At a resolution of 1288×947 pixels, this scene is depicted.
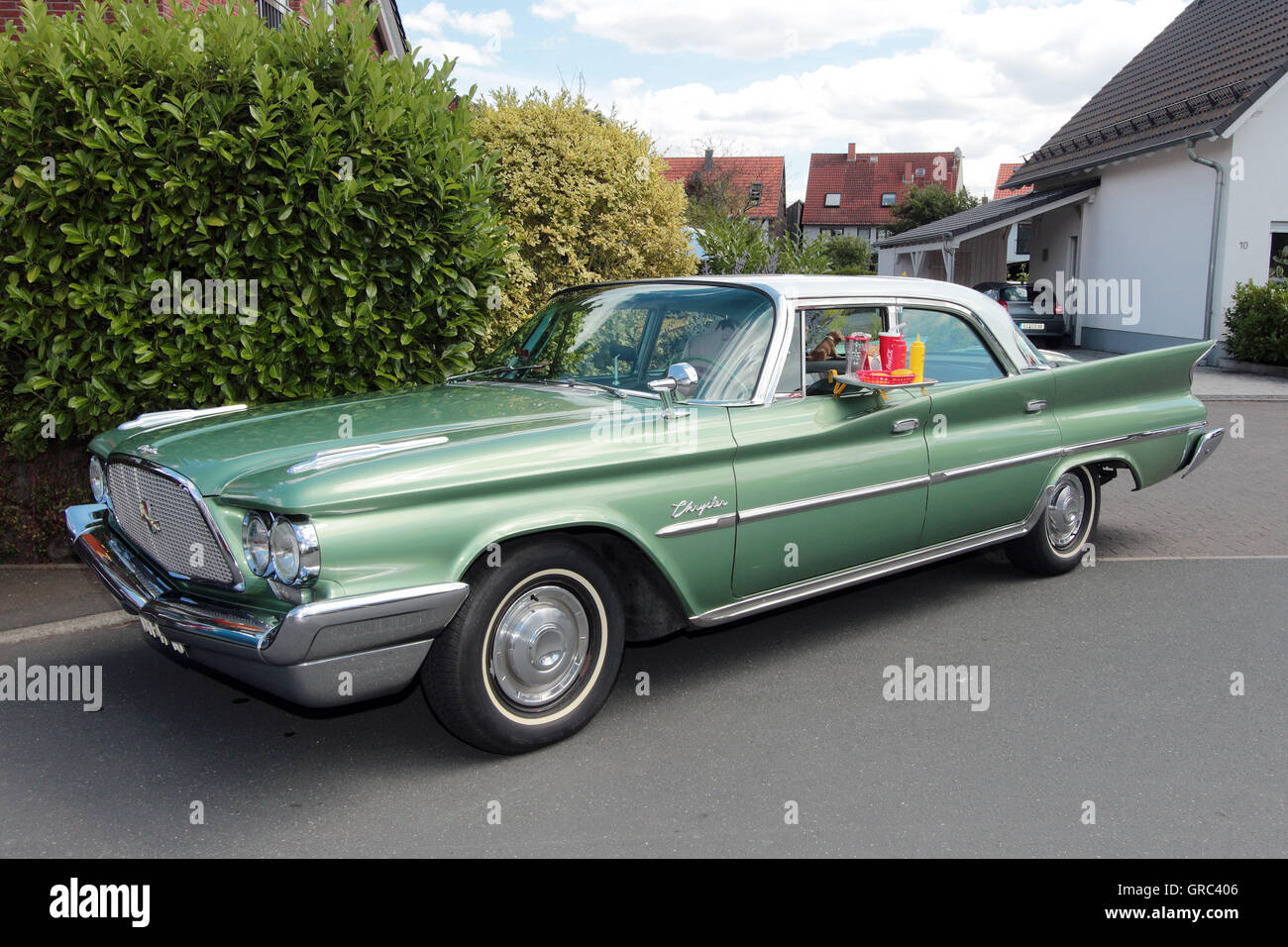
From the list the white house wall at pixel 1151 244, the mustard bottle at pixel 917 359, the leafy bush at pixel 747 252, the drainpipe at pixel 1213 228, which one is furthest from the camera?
the white house wall at pixel 1151 244

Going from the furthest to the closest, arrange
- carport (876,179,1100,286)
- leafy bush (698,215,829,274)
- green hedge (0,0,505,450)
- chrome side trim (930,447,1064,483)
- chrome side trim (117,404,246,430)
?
carport (876,179,1100,286)
leafy bush (698,215,829,274)
green hedge (0,0,505,450)
chrome side trim (930,447,1064,483)
chrome side trim (117,404,246,430)

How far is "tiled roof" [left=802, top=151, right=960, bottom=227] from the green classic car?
264 feet

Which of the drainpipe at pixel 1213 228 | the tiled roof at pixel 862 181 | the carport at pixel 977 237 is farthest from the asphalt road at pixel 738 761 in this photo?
the tiled roof at pixel 862 181

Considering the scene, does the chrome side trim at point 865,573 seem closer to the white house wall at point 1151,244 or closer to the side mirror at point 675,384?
the side mirror at point 675,384

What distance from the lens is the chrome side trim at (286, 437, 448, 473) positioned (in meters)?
3.34

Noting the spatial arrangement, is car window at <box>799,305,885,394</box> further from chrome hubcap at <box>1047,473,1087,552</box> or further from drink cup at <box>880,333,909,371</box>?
chrome hubcap at <box>1047,473,1087,552</box>

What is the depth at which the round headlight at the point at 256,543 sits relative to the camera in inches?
128

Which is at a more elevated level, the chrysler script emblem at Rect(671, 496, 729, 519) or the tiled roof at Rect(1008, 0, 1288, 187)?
the tiled roof at Rect(1008, 0, 1288, 187)

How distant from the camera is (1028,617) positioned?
5324 mm

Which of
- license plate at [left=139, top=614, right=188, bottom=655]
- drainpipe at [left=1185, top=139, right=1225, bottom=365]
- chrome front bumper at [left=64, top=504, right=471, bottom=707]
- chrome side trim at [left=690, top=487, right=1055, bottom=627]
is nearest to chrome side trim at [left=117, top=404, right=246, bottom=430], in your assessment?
license plate at [left=139, top=614, right=188, bottom=655]

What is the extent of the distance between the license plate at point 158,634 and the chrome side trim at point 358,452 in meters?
0.72

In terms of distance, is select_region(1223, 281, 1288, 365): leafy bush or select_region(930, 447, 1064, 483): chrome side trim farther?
select_region(1223, 281, 1288, 365): leafy bush
